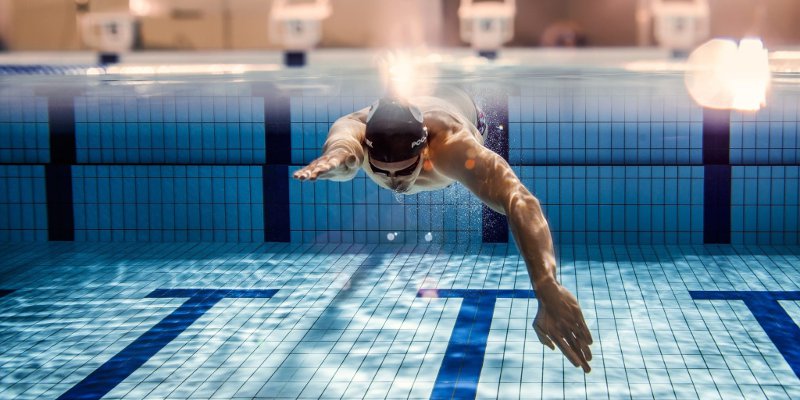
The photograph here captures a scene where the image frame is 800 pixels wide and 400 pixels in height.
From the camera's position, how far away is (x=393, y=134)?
14.1 feet

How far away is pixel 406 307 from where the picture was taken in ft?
24.7

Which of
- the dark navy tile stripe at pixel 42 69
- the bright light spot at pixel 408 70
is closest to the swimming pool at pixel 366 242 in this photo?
the bright light spot at pixel 408 70

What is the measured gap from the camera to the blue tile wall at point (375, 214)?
1041 cm

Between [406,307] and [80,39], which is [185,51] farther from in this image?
[406,307]

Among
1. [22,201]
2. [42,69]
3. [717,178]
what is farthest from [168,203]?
[717,178]

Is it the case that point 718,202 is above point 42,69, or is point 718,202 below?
below

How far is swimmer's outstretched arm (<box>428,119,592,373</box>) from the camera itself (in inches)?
135

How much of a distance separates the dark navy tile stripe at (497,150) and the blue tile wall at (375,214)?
11cm

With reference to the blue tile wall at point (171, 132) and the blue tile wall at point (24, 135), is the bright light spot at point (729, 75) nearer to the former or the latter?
the blue tile wall at point (171, 132)

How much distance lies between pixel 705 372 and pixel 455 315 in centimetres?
216

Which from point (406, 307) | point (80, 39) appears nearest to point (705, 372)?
point (406, 307)

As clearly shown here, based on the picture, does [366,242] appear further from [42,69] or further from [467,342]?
[42,69]

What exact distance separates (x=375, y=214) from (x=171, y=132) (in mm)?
2696

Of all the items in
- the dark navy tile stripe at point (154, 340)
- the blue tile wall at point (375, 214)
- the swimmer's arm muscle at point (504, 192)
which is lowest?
the dark navy tile stripe at point (154, 340)
